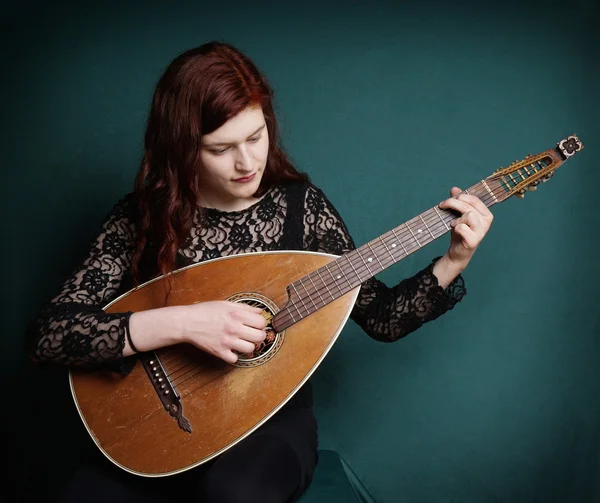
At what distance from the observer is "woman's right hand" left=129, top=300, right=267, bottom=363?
165 cm

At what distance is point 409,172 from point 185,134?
91cm

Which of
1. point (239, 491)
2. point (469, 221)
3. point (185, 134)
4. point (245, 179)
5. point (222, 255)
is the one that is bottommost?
point (239, 491)

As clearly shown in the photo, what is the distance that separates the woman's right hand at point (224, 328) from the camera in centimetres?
165

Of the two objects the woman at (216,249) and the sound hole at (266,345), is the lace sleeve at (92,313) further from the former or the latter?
the sound hole at (266,345)

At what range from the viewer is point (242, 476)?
1.56 meters

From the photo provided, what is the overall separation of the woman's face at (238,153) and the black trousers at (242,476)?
58 cm

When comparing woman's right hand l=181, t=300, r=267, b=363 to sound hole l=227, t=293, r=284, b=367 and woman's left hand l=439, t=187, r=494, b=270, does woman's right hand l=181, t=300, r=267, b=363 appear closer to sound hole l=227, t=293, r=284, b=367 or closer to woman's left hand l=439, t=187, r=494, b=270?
sound hole l=227, t=293, r=284, b=367

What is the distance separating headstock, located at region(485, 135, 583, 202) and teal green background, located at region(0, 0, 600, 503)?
66cm

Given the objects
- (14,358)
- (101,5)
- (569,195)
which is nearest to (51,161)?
(101,5)

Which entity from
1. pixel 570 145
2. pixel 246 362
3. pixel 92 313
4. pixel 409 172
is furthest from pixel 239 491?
pixel 409 172

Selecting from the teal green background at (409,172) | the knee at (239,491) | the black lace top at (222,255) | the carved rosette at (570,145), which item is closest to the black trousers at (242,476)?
the knee at (239,491)

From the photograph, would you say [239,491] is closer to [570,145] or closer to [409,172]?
[570,145]

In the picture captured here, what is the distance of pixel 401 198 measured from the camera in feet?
7.89

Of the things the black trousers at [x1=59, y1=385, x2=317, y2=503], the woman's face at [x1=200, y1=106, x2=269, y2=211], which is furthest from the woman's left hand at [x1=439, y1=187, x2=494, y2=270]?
the black trousers at [x1=59, y1=385, x2=317, y2=503]
